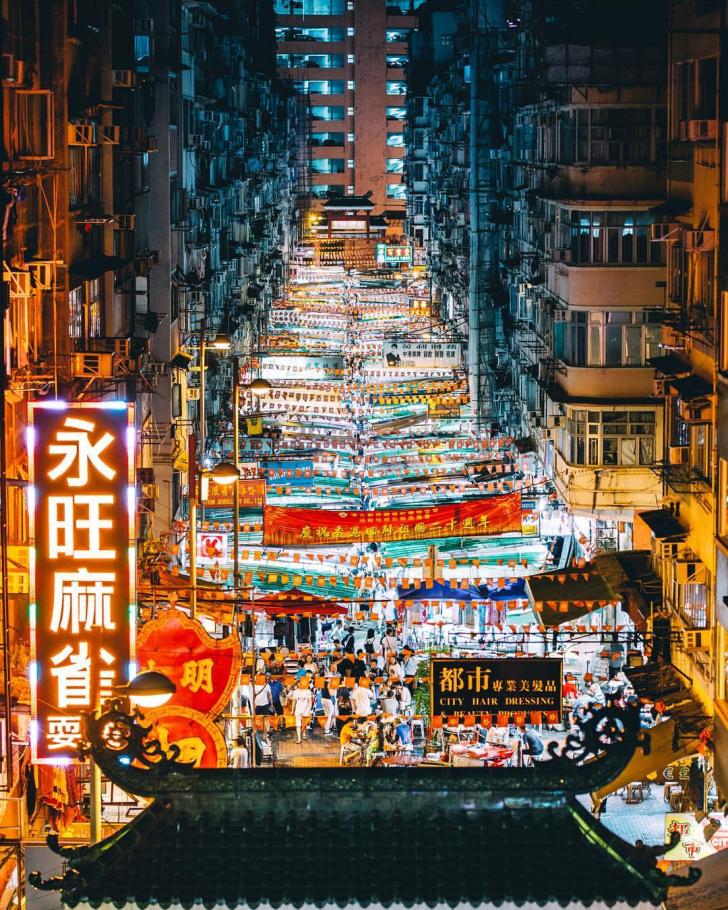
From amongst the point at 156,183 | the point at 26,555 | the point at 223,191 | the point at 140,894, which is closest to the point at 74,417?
the point at 26,555

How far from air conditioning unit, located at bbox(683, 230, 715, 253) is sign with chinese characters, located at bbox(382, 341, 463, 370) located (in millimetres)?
35734

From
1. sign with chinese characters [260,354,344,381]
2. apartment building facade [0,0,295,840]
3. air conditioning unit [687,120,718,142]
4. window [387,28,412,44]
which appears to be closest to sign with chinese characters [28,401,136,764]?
apartment building facade [0,0,295,840]

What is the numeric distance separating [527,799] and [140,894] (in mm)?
3201

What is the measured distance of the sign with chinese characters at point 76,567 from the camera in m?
20.0

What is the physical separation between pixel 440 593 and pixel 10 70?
12.7 m

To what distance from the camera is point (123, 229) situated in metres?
36.1

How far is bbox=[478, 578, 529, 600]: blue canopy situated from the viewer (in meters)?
30.8

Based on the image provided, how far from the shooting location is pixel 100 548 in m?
20.2

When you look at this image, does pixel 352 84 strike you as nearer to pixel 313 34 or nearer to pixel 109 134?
pixel 313 34

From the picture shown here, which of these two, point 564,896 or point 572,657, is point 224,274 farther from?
point 564,896

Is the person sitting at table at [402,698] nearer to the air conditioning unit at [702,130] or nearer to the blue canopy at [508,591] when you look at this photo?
the blue canopy at [508,591]

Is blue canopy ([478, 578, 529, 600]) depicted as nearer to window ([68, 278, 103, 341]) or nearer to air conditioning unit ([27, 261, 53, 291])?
window ([68, 278, 103, 341])

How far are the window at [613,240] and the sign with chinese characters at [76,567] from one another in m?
19.1

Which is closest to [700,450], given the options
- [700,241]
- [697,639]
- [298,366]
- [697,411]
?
[697,411]
